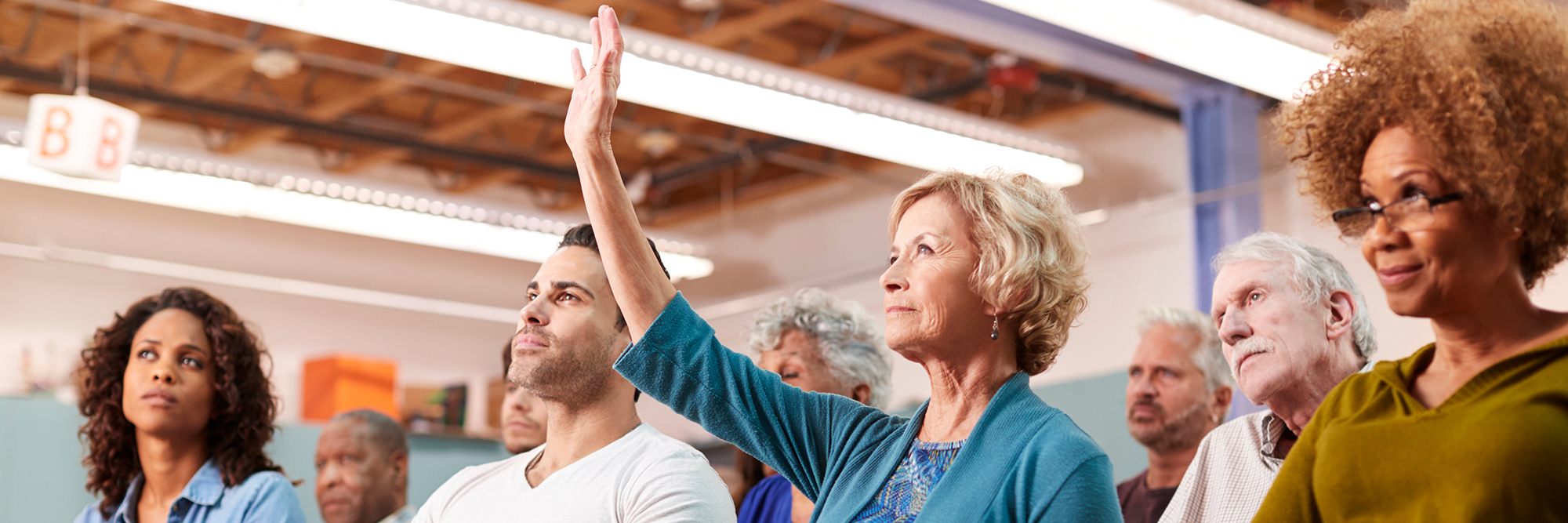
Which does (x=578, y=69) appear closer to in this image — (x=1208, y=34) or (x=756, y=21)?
(x=1208, y=34)

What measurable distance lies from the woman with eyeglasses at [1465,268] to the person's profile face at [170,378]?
2.16 metres

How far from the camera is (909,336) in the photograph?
1.61m

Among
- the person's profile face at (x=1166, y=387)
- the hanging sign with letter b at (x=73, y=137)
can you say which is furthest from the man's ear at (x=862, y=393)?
the hanging sign with letter b at (x=73, y=137)

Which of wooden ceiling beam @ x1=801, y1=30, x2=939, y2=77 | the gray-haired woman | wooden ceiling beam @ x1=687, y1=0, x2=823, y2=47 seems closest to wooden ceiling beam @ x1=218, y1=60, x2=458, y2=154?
wooden ceiling beam @ x1=687, y1=0, x2=823, y2=47

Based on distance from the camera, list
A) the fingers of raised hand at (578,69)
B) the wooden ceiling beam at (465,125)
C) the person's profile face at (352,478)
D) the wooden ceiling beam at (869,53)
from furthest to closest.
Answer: the wooden ceiling beam at (465,125)
the wooden ceiling beam at (869,53)
the person's profile face at (352,478)
the fingers of raised hand at (578,69)

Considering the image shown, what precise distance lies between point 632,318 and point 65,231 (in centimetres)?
774

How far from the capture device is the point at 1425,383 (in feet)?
3.82

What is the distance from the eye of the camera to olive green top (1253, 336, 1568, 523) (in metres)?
1.01

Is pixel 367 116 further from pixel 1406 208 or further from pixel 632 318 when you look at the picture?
pixel 1406 208

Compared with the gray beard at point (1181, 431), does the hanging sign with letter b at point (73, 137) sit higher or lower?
higher

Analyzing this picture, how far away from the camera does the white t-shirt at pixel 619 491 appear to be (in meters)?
1.87

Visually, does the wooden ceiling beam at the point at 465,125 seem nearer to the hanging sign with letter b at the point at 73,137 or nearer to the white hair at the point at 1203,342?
the hanging sign with letter b at the point at 73,137

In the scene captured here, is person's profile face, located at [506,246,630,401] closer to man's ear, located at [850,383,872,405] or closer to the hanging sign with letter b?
man's ear, located at [850,383,872,405]

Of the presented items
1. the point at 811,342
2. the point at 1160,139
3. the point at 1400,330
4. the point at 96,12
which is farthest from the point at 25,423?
the point at 1160,139
